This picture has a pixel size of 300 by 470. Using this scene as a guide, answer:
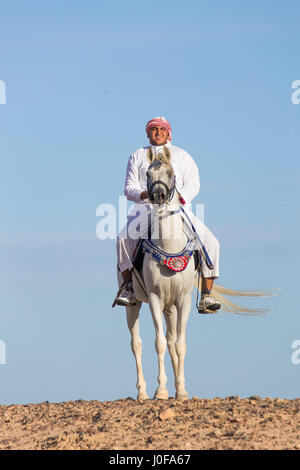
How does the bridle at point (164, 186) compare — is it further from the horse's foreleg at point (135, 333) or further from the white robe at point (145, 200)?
the horse's foreleg at point (135, 333)

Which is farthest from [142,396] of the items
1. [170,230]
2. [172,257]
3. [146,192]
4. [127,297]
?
[146,192]

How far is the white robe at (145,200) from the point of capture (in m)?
15.0

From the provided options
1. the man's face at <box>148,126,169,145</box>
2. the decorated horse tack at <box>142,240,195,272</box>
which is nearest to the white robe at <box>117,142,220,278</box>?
the man's face at <box>148,126,169,145</box>

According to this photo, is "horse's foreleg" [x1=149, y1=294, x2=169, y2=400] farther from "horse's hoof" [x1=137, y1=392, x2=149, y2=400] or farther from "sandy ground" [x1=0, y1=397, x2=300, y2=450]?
"horse's hoof" [x1=137, y1=392, x2=149, y2=400]

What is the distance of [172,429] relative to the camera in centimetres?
1214

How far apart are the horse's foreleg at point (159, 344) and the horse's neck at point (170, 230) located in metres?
0.90

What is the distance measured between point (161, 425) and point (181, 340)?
2.44 metres

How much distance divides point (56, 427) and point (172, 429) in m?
2.25

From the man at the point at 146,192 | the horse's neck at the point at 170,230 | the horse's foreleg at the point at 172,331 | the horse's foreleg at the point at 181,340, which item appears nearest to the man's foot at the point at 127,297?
the man at the point at 146,192

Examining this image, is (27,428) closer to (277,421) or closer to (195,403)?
(195,403)

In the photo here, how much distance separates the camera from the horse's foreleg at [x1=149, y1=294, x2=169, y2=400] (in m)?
14.4

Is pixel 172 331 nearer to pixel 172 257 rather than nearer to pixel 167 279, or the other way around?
pixel 167 279

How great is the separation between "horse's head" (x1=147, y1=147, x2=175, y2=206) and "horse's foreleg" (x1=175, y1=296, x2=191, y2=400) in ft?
6.27
